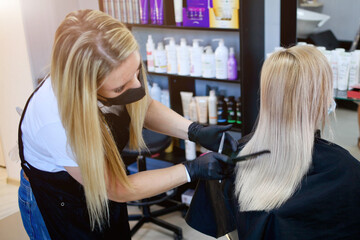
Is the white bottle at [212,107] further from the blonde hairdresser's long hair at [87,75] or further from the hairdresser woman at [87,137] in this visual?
the blonde hairdresser's long hair at [87,75]

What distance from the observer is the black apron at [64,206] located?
1.42 m

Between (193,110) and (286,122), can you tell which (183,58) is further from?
(286,122)

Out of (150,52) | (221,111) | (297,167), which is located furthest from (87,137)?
(150,52)

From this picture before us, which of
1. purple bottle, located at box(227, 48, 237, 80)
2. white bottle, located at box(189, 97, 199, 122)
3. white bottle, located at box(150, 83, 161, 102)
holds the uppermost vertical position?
purple bottle, located at box(227, 48, 237, 80)

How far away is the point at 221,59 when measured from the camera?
2.41 m

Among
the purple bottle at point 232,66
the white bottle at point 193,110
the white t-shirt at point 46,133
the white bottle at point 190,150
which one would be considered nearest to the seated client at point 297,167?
the white t-shirt at point 46,133

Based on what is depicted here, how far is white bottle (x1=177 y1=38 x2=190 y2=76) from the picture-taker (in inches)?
101

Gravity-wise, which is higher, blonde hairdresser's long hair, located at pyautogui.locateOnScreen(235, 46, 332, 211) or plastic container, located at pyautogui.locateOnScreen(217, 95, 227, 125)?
blonde hairdresser's long hair, located at pyautogui.locateOnScreen(235, 46, 332, 211)

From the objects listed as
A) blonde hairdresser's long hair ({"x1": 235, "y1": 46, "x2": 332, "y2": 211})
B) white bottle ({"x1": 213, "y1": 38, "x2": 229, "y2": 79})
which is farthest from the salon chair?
blonde hairdresser's long hair ({"x1": 235, "y1": 46, "x2": 332, "y2": 211})

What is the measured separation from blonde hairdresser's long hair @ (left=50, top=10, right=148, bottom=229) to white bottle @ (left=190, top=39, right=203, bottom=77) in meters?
1.27

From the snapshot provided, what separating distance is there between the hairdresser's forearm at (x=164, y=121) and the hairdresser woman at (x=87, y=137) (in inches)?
4.6

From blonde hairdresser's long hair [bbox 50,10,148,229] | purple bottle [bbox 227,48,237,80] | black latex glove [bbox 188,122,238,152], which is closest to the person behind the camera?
blonde hairdresser's long hair [bbox 50,10,148,229]

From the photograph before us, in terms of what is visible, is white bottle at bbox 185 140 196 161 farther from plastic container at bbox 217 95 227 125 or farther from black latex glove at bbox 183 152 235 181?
black latex glove at bbox 183 152 235 181

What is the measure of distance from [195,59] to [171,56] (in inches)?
7.4
